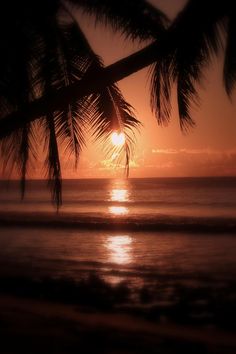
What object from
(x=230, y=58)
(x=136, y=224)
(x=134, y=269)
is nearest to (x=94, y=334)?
(x=230, y=58)

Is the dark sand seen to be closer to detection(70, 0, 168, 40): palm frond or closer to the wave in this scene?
detection(70, 0, 168, 40): palm frond

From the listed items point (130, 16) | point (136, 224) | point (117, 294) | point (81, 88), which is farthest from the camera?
point (136, 224)

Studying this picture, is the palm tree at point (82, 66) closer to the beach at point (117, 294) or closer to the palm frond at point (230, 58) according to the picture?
the palm frond at point (230, 58)

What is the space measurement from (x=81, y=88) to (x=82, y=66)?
2.09 m

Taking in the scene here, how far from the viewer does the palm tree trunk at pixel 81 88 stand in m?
2.67

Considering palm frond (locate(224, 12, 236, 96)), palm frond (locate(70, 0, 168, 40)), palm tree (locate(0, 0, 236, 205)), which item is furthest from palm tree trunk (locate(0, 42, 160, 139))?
palm frond (locate(70, 0, 168, 40))

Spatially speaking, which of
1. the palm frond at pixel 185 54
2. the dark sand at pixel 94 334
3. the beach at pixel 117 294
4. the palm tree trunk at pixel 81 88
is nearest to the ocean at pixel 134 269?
the beach at pixel 117 294

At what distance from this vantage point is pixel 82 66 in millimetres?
4754

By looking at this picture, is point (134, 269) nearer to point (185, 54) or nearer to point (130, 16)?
point (130, 16)

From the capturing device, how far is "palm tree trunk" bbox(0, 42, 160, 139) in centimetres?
267

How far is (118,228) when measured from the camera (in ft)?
67.3

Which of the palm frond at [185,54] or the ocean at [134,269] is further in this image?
the ocean at [134,269]

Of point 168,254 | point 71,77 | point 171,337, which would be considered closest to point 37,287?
point 171,337

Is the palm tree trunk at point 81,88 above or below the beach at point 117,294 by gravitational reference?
above
